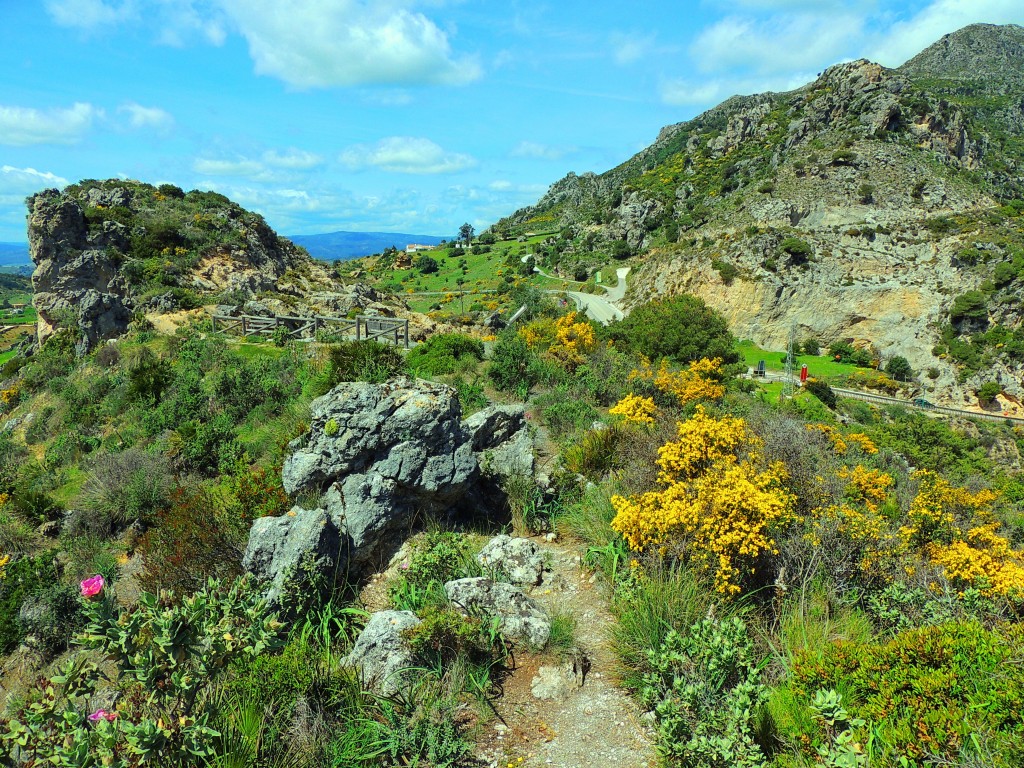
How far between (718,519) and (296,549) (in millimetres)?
4005

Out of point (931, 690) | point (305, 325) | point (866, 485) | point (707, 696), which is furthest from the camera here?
point (305, 325)

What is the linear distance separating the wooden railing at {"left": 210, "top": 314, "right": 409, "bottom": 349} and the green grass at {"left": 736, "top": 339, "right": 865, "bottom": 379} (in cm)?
2926

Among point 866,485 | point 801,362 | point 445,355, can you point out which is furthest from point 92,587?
point 801,362

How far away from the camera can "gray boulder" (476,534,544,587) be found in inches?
221

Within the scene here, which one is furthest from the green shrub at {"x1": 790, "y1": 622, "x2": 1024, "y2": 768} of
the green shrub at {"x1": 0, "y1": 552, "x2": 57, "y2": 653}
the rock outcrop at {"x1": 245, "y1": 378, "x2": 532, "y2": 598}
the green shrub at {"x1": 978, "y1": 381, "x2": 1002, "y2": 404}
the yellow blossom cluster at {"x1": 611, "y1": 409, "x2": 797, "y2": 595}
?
the green shrub at {"x1": 978, "y1": 381, "x2": 1002, "y2": 404}

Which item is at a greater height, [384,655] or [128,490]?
[384,655]

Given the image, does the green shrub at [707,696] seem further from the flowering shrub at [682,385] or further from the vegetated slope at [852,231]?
the vegetated slope at [852,231]

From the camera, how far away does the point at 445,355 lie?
1449 centimetres

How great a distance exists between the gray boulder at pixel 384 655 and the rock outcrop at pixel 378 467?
1324 mm

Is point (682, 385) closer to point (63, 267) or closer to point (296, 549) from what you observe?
point (296, 549)

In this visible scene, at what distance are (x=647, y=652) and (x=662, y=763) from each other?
69cm

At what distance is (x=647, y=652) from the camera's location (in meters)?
3.93

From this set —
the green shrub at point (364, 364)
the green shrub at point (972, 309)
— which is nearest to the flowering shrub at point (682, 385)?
the green shrub at point (364, 364)

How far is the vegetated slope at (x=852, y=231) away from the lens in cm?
4209
